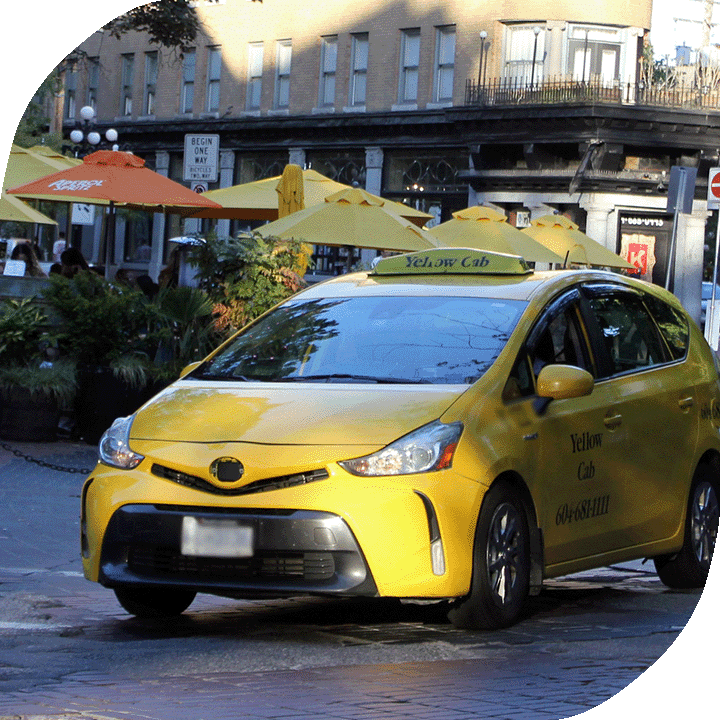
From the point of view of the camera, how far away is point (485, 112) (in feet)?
118

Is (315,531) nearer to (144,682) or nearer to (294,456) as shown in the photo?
(294,456)

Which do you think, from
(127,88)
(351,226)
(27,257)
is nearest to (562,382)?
(351,226)

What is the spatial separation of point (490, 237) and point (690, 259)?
53.1ft

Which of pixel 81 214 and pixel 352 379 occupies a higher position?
pixel 81 214

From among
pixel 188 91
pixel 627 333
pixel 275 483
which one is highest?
pixel 188 91

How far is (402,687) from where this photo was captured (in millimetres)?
5016

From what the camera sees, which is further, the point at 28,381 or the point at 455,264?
the point at 28,381

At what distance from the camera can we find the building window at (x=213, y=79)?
28.4 meters

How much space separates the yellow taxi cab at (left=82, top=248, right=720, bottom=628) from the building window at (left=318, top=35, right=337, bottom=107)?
30.4 m

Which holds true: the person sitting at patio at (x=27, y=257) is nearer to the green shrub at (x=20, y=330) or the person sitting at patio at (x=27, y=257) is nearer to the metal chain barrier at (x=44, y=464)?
the green shrub at (x=20, y=330)

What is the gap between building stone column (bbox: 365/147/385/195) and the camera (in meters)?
38.3

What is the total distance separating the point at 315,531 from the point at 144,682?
3.00ft

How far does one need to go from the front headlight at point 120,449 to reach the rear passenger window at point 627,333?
7.87 feet

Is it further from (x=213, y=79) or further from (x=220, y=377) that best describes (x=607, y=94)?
(x=220, y=377)
